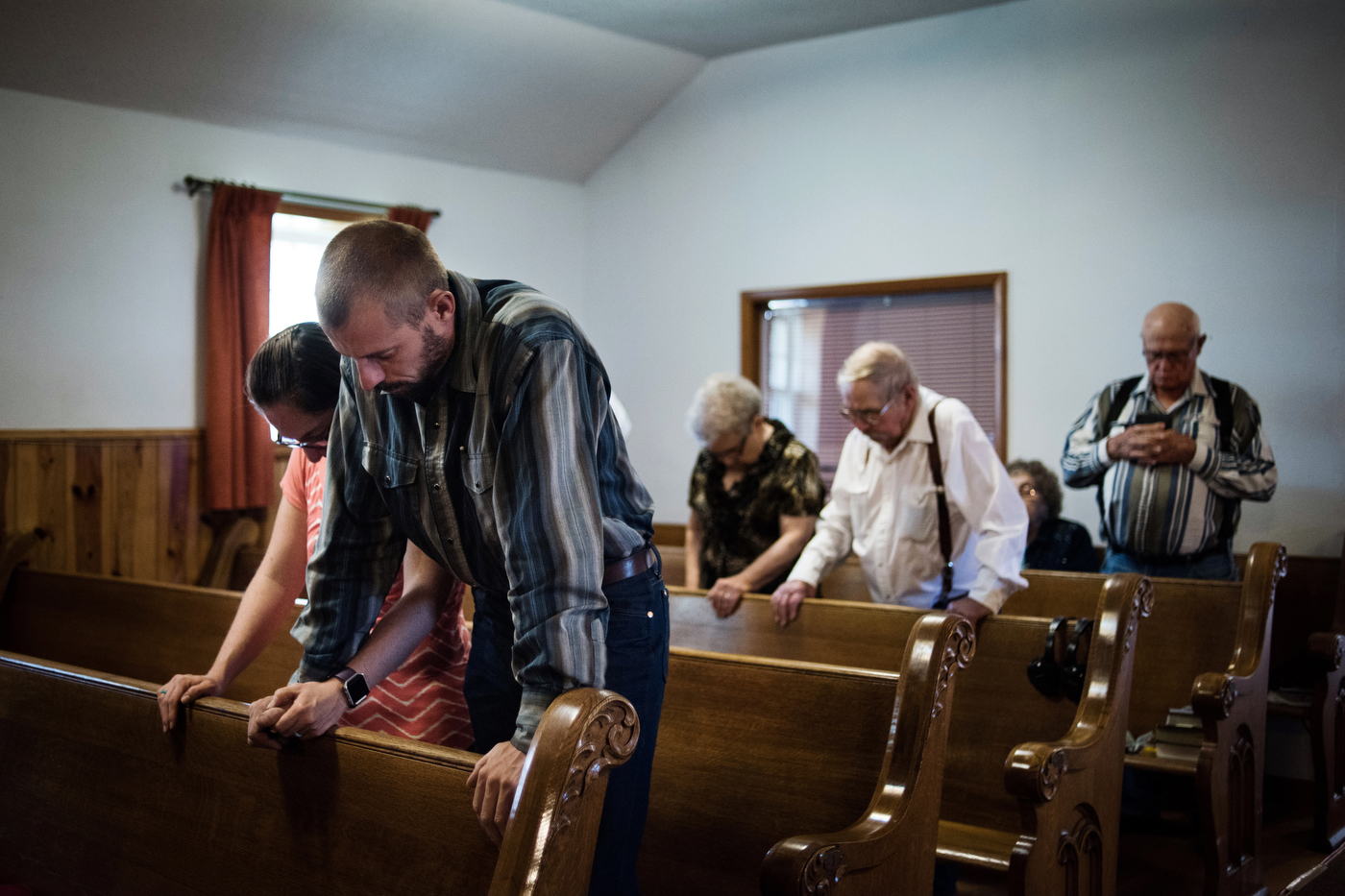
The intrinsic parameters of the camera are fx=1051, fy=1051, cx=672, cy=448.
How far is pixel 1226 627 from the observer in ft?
9.72

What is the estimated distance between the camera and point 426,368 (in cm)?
145

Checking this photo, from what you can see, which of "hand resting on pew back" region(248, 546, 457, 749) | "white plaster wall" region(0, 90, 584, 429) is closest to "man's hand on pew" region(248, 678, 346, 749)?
"hand resting on pew back" region(248, 546, 457, 749)

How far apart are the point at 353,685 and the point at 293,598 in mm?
430

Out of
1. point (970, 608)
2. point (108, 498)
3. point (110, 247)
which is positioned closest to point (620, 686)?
point (970, 608)

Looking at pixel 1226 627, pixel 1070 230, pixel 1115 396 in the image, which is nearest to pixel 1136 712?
pixel 1226 627

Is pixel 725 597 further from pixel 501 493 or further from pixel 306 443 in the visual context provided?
pixel 501 493

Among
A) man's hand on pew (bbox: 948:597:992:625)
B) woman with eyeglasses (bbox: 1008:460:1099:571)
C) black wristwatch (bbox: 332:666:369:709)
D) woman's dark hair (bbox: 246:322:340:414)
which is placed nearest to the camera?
black wristwatch (bbox: 332:666:369:709)

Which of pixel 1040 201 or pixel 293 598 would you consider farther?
pixel 1040 201

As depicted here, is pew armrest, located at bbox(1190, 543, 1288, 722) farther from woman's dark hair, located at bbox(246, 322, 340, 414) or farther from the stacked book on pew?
woman's dark hair, located at bbox(246, 322, 340, 414)

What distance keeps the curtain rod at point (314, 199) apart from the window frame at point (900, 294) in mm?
1837

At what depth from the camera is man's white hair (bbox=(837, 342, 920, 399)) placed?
9.60ft

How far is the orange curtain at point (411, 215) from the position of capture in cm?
552

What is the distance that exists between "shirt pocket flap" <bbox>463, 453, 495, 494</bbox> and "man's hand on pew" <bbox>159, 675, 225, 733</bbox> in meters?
0.65

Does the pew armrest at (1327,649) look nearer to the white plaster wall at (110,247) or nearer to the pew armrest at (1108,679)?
the pew armrest at (1108,679)
